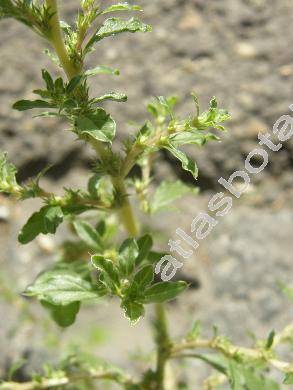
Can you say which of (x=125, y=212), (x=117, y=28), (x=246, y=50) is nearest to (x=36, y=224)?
(x=125, y=212)

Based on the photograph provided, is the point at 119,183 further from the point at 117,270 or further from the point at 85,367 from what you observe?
the point at 85,367

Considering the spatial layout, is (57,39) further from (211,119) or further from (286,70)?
(286,70)

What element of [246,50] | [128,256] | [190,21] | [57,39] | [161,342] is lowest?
[161,342]

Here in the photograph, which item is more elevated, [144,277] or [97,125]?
[97,125]

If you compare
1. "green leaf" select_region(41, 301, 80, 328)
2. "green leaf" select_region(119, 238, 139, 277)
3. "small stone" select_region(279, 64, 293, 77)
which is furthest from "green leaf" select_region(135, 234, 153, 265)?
"small stone" select_region(279, 64, 293, 77)

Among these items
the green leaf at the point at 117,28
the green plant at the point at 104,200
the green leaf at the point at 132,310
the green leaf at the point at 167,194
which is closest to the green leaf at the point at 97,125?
the green plant at the point at 104,200

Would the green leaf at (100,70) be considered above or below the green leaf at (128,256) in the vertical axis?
above
